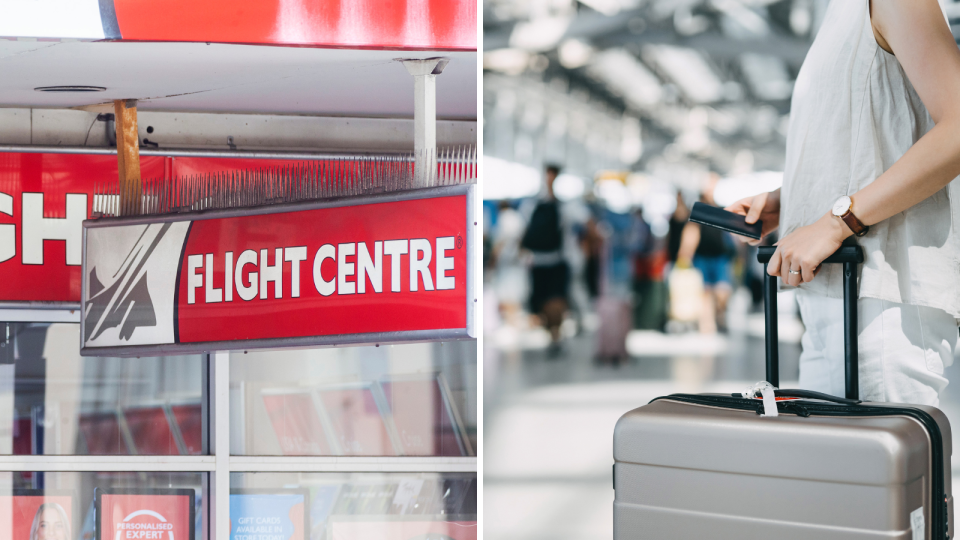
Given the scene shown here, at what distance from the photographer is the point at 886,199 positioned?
0.94 meters

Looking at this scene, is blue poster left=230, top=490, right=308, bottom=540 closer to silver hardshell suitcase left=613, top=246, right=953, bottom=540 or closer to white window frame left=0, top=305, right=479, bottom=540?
white window frame left=0, top=305, right=479, bottom=540

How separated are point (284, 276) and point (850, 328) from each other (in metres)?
0.97

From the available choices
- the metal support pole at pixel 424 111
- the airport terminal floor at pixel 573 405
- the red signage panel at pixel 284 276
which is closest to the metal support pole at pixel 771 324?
the red signage panel at pixel 284 276

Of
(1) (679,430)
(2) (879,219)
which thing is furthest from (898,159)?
(1) (679,430)

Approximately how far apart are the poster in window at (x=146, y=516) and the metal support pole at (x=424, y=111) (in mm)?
844

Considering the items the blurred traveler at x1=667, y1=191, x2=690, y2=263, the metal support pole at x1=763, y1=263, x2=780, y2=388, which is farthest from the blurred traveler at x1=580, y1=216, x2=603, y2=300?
the metal support pole at x1=763, y1=263, x2=780, y2=388

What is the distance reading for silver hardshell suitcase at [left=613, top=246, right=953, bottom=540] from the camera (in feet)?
2.65

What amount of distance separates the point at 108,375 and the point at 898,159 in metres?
1.49

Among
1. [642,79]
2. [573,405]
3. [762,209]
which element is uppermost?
[642,79]

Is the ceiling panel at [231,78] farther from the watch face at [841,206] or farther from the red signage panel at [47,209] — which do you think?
the watch face at [841,206]

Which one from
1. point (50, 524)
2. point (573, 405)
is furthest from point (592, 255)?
point (50, 524)

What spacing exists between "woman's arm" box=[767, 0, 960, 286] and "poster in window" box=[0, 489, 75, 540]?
1.56 metres

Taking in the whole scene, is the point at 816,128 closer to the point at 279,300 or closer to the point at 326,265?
the point at 326,265

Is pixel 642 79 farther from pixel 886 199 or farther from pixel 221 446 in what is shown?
pixel 886 199
